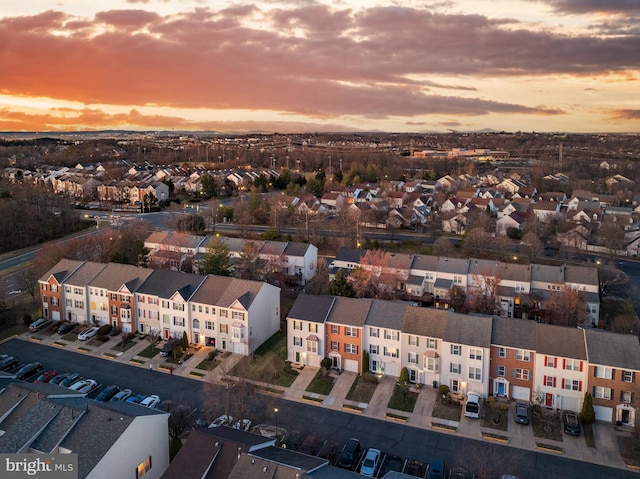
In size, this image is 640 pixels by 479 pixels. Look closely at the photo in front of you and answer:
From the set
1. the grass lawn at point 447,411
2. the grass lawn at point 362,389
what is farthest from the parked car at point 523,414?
the grass lawn at point 362,389

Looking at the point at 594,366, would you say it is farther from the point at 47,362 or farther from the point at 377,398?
the point at 47,362

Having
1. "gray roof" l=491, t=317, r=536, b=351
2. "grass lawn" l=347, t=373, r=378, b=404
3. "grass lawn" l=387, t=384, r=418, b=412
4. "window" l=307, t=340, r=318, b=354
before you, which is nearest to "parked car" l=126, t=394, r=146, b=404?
"window" l=307, t=340, r=318, b=354

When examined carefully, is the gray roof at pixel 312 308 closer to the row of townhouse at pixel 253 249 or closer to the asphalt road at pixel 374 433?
the asphalt road at pixel 374 433

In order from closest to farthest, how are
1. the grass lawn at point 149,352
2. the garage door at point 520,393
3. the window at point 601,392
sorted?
the window at point 601,392 < the garage door at point 520,393 < the grass lawn at point 149,352

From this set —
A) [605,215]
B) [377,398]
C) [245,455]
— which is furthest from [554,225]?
[245,455]

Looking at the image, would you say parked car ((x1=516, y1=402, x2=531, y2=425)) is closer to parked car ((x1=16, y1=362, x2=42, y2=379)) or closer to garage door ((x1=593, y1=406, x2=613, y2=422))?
garage door ((x1=593, y1=406, x2=613, y2=422))
